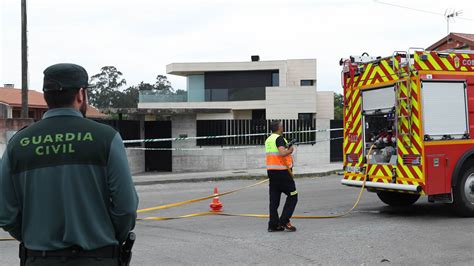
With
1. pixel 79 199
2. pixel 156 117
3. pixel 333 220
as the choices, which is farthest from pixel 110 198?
pixel 156 117

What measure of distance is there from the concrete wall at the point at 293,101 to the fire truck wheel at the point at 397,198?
2490 cm

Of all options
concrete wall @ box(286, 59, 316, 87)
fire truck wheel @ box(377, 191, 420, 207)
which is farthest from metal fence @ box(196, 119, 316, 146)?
concrete wall @ box(286, 59, 316, 87)

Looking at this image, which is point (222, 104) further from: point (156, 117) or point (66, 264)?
point (66, 264)

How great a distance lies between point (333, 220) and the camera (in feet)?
27.8

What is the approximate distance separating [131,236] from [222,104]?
3623cm

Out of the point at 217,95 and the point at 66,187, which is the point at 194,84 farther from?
the point at 66,187

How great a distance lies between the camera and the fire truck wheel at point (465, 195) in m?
8.27

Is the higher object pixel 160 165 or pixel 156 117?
pixel 156 117

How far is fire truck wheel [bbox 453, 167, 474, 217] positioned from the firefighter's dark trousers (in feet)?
9.34

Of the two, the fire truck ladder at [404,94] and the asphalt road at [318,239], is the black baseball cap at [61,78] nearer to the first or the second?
the asphalt road at [318,239]

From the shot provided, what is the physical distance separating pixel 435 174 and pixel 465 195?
2.63ft

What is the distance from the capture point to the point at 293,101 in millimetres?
34969

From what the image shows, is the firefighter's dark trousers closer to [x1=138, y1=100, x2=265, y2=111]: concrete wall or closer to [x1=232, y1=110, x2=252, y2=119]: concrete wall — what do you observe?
[x1=138, y1=100, x2=265, y2=111]: concrete wall

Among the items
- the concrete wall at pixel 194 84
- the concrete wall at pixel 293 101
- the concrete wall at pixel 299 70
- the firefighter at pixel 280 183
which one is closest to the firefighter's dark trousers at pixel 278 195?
the firefighter at pixel 280 183
